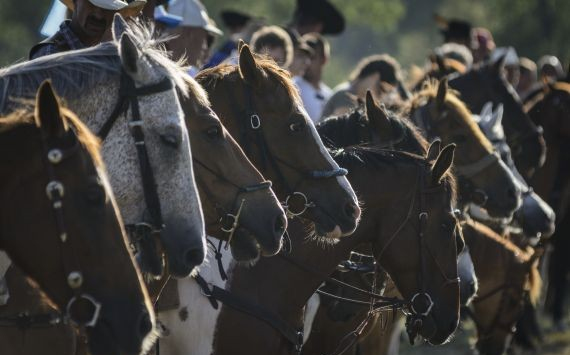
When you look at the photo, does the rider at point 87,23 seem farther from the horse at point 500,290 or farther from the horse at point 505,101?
the horse at point 505,101

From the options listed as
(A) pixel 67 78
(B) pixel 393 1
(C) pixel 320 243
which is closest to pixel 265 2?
(B) pixel 393 1

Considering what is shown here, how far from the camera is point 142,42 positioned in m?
5.40

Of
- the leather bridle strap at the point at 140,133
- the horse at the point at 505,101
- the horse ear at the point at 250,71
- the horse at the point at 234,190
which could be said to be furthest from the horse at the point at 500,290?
the leather bridle strap at the point at 140,133

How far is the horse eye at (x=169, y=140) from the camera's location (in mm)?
5145

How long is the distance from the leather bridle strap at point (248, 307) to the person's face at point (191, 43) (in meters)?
3.48

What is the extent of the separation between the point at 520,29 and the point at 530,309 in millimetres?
17407

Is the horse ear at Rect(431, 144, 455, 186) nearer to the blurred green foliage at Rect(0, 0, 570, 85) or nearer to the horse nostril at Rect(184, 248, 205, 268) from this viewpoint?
the horse nostril at Rect(184, 248, 205, 268)

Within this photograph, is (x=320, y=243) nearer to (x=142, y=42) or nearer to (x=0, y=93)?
(x=142, y=42)

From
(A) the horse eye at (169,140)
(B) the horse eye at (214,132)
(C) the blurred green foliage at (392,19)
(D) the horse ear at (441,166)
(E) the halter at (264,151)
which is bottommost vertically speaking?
(C) the blurred green foliage at (392,19)

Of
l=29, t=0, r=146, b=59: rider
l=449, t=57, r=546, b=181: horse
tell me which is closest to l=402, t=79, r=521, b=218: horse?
l=449, t=57, r=546, b=181: horse

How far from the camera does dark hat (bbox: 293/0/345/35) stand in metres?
15.6

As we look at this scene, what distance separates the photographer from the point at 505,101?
1264 centimetres

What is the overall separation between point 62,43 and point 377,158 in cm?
216

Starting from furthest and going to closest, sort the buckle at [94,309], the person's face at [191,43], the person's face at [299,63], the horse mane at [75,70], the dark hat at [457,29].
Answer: the dark hat at [457,29]
the person's face at [299,63]
the person's face at [191,43]
the horse mane at [75,70]
the buckle at [94,309]
